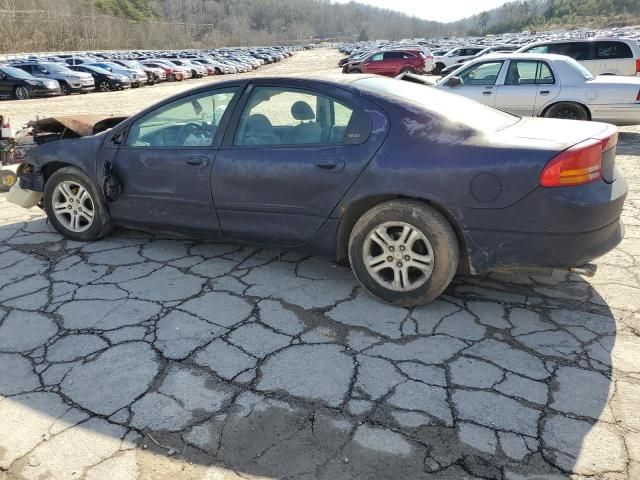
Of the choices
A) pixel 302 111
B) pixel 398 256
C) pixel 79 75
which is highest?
pixel 79 75

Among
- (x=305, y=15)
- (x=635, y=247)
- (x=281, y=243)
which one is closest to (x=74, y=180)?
(x=281, y=243)

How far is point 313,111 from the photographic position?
3590mm

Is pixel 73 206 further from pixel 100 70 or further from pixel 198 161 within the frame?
pixel 100 70

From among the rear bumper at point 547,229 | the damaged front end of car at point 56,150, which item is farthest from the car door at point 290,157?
the damaged front end of car at point 56,150

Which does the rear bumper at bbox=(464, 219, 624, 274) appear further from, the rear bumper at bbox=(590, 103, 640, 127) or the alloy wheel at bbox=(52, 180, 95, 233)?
the rear bumper at bbox=(590, 103, 640, 127)

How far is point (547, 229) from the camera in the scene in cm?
297

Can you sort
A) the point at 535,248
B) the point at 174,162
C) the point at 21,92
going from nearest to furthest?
the point at 535,248, the point at 174,162, the point at 21,92

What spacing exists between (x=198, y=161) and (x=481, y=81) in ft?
23.5

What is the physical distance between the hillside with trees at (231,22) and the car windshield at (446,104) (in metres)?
73.4

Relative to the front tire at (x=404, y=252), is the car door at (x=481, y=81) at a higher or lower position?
higher

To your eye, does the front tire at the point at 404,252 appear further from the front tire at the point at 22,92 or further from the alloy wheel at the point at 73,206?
the front tire at the point at 22,92

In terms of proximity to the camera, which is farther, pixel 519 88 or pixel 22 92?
pixel 22 92

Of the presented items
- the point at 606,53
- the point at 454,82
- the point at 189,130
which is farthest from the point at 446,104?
the point at 606,53

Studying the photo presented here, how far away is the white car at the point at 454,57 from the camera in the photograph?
1162 inches
